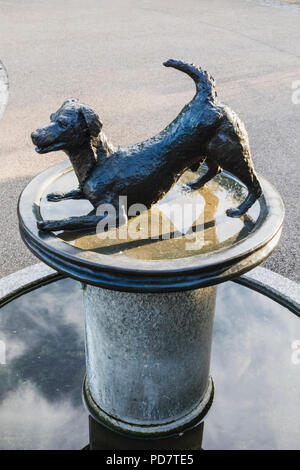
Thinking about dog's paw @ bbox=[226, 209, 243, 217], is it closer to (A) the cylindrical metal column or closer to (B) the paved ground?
(A) the cylindrical metal column

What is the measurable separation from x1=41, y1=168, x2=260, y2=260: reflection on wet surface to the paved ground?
1.79 metres

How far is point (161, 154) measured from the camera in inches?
93.4

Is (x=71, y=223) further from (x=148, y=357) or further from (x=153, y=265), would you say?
(x=148, y=357)

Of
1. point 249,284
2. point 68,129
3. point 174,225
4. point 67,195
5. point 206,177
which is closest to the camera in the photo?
point 68,129

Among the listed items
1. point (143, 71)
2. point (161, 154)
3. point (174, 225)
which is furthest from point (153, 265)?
point (143, 71)

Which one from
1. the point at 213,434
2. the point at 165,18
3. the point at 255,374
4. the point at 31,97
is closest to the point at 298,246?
the point at 255,374

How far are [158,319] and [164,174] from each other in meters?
0.76

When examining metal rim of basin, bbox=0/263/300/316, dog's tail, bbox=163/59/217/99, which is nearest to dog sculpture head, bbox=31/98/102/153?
dog's tail, bbox=163/59/217/99

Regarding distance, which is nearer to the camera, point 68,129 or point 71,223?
point 68,129

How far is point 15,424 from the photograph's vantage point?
2.89 meters

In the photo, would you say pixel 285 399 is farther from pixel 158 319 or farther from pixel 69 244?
pixel 69 244

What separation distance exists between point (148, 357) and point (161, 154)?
3.63ft

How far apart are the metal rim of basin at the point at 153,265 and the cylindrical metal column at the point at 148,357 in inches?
14.8

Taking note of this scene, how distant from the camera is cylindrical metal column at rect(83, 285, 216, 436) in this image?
8.07 feet
